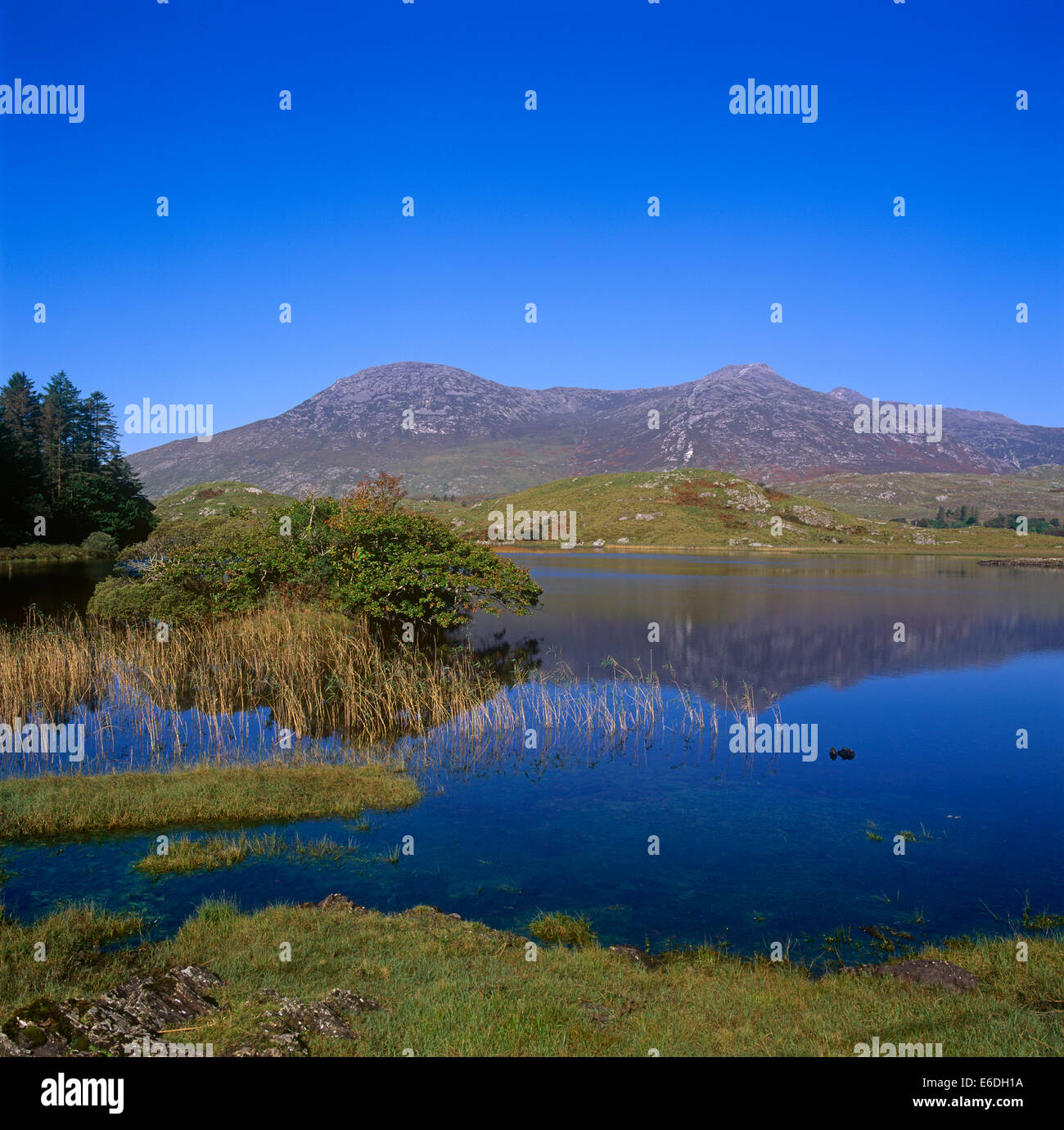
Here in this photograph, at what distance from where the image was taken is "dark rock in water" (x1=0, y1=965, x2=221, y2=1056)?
584cm

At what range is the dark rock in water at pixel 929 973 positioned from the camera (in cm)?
841

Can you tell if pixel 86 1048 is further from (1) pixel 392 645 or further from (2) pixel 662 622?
(2) pixel 662 622

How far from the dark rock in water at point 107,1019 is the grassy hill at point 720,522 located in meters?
102

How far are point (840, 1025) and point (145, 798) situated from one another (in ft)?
39.2

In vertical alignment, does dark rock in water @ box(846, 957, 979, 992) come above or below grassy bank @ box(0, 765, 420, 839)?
below

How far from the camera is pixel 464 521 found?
13412 centimetres

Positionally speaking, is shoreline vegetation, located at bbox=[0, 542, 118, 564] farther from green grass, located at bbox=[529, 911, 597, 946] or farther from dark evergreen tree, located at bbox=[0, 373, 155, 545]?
green grass, located at bbox=[529, 911, 597, 946]

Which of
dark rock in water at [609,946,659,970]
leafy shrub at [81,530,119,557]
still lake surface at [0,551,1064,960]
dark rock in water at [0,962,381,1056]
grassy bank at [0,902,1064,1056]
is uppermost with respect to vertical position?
leafy shrub at [81,530,119,557]

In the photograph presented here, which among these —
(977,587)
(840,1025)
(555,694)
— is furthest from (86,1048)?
(977,587)

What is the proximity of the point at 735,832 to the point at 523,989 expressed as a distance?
23.9 feet

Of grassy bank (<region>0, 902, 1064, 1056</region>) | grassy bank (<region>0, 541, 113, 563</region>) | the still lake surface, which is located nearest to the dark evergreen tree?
grassy bank (<region>0, 541, 113, 563</region>)

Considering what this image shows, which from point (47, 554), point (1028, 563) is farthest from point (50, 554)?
point (1028, 563)

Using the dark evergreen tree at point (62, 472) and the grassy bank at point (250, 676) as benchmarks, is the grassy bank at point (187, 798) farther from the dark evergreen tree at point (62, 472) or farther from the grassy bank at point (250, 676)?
the dark evergreen tree at point (62, 472)

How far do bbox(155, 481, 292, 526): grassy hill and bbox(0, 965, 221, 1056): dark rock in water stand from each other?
303ft
